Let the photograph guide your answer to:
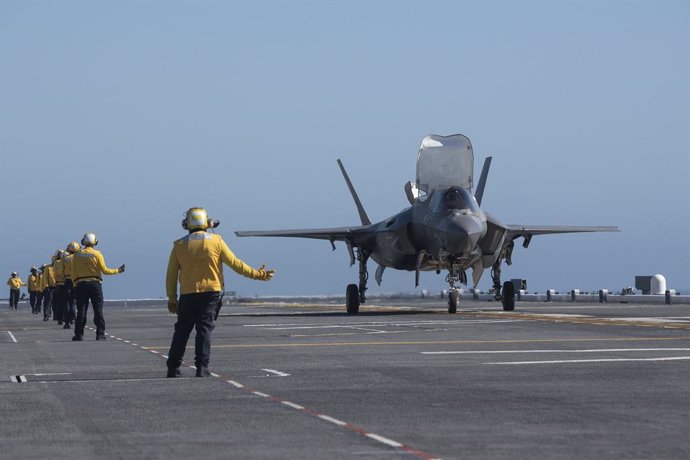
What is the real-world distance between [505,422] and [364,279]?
101 ft

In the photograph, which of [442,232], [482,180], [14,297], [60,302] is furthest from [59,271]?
[14,297]

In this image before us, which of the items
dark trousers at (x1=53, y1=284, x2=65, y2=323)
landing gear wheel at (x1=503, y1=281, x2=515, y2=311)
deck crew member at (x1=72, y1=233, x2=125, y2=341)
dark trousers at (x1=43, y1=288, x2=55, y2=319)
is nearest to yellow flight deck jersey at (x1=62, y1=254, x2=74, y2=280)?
dark trousers at (x1=53, y1=284, x2=65, y2=323)

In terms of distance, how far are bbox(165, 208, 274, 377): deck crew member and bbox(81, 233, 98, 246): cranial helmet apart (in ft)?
32.2

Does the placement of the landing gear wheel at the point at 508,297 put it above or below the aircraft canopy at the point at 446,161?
below

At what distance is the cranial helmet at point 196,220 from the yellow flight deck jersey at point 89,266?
9663mm

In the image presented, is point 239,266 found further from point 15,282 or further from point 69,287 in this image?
point 15,282

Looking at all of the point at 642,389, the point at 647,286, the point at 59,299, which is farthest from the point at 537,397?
the point at 647,286

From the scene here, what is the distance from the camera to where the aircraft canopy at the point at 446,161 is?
117 feet

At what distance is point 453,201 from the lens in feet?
115

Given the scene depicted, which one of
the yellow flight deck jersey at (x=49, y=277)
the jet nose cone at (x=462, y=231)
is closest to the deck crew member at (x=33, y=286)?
the yellow flight deck jersey at (x=49, y=277)

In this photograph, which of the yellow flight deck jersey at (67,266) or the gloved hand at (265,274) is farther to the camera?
the yellow flight deck jersey at (67,266)

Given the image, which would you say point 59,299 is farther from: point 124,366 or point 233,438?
point 233,438

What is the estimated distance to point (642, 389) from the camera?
1304cm

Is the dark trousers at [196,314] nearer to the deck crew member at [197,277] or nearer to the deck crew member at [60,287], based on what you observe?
the deck crew member at [197,277]
